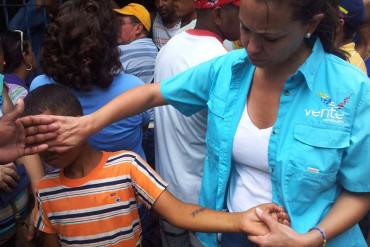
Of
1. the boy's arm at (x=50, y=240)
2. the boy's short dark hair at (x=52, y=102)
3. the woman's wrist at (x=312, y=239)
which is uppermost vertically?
the boy's short dark hair at (x=52, y=102)

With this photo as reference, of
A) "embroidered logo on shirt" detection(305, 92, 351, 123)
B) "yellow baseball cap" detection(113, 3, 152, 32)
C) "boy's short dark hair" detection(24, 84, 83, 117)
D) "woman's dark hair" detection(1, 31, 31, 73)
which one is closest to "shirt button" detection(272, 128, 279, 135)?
"embroidered logo on shirt" detection(305, 92, 351, 123)

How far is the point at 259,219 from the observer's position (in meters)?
1.46

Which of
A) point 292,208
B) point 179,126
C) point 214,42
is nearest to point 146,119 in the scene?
point 179,126

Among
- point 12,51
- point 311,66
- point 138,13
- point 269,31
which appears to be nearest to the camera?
point 269,31

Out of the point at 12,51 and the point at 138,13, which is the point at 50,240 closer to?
the point at 12,51

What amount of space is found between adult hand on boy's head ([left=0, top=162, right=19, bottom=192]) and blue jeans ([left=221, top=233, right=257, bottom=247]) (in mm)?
1018

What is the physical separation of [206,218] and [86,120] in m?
0.57

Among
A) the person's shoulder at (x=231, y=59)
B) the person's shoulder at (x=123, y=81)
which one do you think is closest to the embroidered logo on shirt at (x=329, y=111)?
the person's shoulder at (x=231, y=59)

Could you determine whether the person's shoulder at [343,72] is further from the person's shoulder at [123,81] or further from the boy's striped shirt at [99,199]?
the person's shoulder at [123,81]

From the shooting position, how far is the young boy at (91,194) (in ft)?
5.62

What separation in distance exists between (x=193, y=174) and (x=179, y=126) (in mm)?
252

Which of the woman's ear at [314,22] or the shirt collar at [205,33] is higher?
the woman's ear at [314,22]

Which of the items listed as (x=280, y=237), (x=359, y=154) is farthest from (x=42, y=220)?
(x=359, y=154)

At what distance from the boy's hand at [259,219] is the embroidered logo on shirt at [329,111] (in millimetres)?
331
